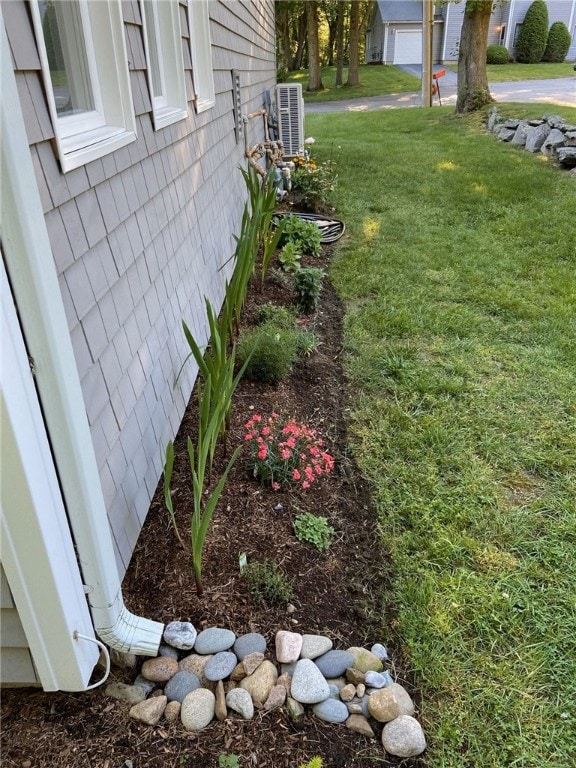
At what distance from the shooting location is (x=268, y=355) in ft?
10.4

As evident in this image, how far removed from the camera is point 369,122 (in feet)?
45.2

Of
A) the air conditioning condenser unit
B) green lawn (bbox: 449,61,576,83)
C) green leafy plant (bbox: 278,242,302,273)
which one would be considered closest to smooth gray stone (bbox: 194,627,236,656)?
green leafy plant (bbox: 278,242,302,273)

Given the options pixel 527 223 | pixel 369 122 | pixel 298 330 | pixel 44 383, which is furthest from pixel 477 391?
pixel 369 122

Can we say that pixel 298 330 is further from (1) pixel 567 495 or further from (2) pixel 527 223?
(2) pixel 527 223

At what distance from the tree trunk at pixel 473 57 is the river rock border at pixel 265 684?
39.9 ft

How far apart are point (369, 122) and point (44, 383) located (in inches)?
552

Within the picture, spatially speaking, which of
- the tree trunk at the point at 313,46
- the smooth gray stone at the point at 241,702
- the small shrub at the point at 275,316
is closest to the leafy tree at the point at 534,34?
the tree trunk at the point at 313,46

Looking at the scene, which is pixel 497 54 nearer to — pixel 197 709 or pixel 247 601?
pixel 247 601

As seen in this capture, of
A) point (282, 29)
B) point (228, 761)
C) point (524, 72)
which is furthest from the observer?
point (282, 29)

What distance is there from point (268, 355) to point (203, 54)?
6.96 feet

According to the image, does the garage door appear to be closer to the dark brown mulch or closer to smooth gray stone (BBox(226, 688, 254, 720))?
the dark brown mulch

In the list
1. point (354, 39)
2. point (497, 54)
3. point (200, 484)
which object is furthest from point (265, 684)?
point (497, 54)

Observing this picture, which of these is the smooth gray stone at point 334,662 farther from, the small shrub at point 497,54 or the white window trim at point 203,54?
the small shrub at point 497,54

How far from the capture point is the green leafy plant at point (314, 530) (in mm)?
2299
